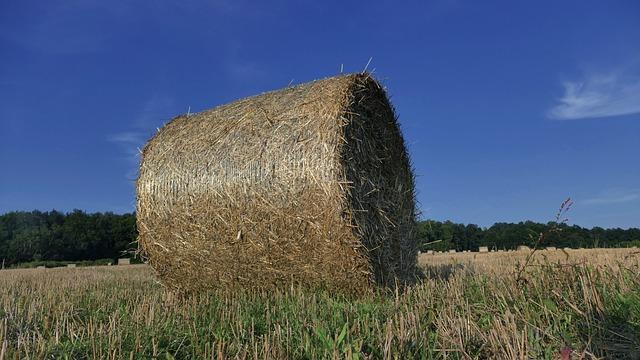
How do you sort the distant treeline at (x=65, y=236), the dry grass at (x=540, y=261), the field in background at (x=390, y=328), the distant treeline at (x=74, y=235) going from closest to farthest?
the field in background at (x=390, y=328)
the dry grass at (x=540, y=261)
the distant treeline at (x=74, y=235)
the distant treeline at (x=65, y=236)

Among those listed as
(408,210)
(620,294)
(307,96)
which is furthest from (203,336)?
(408,210)

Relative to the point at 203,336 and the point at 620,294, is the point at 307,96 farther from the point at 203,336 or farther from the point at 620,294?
the point at 620,294

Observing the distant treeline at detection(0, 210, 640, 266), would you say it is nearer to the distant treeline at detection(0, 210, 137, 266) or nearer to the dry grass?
the distant treeline at detection(0, 210, 137, 266)

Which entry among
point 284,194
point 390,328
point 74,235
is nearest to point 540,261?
point 284,194

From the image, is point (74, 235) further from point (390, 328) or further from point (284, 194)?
point (390, 328)

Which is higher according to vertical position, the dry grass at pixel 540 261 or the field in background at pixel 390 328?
Answer: the dry grass at pixel 540 261

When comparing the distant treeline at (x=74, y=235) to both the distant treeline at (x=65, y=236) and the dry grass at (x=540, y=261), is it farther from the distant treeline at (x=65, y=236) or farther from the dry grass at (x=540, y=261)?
→ the dry grass at (x=540, y=261)

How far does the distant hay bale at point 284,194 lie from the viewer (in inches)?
234

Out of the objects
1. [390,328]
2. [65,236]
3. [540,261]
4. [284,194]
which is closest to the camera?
[390,328]

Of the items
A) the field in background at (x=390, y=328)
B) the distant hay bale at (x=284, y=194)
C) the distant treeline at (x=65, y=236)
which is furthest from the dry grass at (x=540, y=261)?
the distant treeline at (x=65, y=236)

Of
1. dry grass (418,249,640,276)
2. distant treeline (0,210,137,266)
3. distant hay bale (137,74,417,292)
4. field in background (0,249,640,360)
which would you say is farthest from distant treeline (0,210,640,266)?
field in background (0,249,640,360)

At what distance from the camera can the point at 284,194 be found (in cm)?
602

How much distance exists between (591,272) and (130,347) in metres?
4.18

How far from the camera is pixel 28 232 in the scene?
49.2 meters
